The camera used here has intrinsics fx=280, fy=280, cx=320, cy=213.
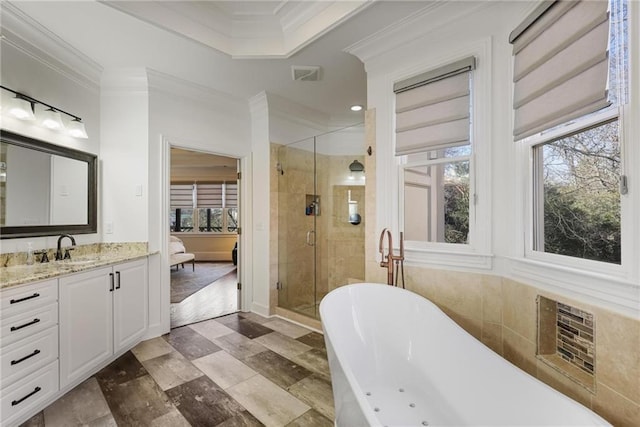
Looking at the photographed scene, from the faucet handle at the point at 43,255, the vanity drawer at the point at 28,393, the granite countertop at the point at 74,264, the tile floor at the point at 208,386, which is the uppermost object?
the faucet handle at the point at 43,255

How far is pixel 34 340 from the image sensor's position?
1.78 metres

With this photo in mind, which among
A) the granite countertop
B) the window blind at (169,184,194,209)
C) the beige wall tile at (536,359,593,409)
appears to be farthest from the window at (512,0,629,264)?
the window blind at (169,184,194,209)

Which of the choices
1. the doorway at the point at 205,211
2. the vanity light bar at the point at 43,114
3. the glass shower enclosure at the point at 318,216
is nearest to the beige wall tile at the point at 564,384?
the glass shower enclosure at the point at 318,216

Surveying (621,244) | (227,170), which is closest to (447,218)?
(621,244)

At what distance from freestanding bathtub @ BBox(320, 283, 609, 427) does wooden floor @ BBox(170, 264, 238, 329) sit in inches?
89.4

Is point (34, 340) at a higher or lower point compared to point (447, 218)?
lower

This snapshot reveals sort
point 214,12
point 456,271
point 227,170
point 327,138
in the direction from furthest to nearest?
point 227,170 → point 327,138 → point 214,12 → point 456,271

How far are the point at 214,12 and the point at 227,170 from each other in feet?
17.6

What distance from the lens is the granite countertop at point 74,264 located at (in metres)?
1.78

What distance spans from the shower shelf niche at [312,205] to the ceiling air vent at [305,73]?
4.96 feet

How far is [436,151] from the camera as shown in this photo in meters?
2.18

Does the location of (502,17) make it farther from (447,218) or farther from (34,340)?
(34,340)

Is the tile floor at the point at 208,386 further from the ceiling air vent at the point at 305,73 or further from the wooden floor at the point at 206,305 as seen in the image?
the ceiling air vent at the point at 305,73

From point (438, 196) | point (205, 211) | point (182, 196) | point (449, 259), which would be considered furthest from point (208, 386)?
point (182, 196)
